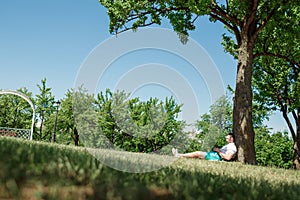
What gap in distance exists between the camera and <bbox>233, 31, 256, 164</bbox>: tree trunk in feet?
48.9

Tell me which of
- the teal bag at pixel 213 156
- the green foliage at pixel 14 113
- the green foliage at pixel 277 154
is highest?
the green foliage at pixel 14 113

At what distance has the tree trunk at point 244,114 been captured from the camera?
1491cm

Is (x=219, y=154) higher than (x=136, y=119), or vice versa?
(x=136, y=119)

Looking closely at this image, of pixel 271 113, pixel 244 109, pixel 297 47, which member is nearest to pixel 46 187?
pixel 244 109

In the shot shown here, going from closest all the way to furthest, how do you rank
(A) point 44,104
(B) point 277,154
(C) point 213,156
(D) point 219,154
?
(C) point 213,156 < (D) point 219,154 < (B) point 277,154 < (A) point 44,104

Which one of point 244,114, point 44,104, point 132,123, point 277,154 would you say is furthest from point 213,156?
point 44,104

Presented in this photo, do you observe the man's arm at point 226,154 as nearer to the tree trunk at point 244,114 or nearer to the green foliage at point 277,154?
the tree trunk at point 244,114

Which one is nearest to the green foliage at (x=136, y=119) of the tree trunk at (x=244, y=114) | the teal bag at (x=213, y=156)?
the teal bag at (x=213, y=156)

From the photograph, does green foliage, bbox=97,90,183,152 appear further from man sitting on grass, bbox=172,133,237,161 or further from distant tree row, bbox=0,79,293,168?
man sitting on grass, bbox=172,133,237,161

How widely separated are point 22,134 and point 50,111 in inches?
766

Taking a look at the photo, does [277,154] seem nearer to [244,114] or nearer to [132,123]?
[132,123]

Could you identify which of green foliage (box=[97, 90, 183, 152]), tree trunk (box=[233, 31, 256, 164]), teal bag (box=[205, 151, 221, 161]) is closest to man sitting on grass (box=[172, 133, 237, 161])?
teal bag (box=[205, 151, 221, 161])

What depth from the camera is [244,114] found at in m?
15.1

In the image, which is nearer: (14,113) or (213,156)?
(213,156)
